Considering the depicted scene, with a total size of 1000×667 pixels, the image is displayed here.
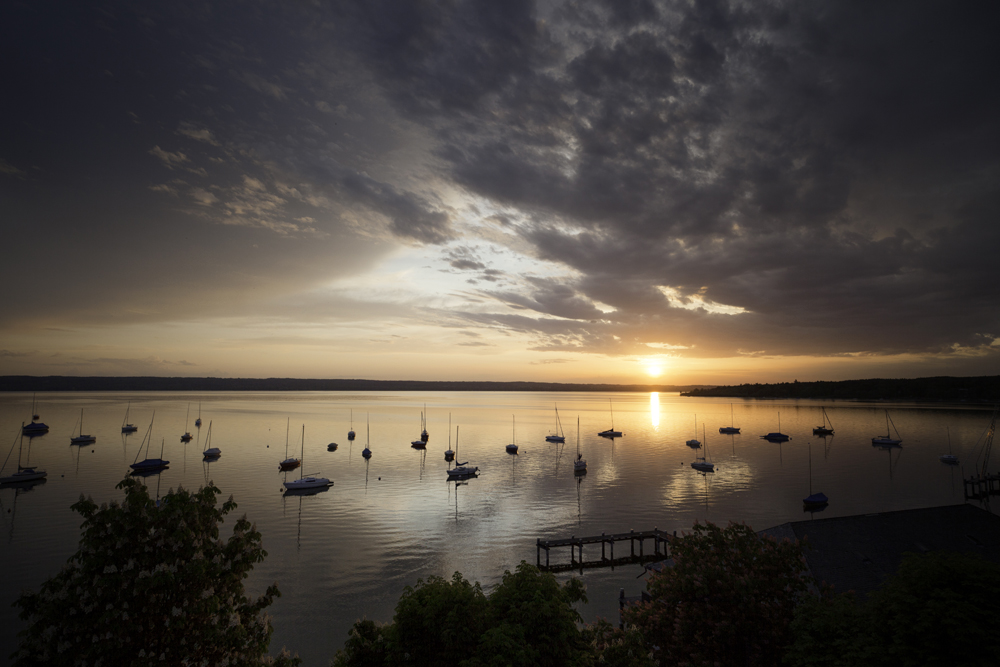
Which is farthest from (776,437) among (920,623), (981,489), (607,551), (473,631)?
(473,631)

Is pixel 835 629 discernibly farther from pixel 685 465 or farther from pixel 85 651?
pixel 685 465

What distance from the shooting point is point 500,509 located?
206ft

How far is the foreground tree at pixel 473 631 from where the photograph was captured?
12.4 metres

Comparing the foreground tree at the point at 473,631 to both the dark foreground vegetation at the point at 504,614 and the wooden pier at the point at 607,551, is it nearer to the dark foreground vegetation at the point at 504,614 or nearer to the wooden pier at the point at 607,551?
the dark foreground vegetation at the point at 504,614

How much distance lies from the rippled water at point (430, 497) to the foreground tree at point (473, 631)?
1930 centimetres

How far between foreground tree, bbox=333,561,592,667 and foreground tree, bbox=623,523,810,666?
3687 millimetres

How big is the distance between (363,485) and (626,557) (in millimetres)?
48928

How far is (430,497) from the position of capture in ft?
228

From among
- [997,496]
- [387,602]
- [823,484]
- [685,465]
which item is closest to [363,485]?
[387,602]

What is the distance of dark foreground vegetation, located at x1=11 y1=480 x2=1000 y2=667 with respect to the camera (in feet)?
35.4

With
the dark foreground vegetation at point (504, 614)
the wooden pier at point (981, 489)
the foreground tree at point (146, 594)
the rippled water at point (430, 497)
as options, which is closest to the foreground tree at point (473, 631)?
the dark foreground vegetation at point (504, 614)

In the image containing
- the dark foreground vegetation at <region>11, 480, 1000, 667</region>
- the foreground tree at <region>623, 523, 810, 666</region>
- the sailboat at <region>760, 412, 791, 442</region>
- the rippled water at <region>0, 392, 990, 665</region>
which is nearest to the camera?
the dark foreground vegetation at <region>11, 480, 1000, 667</region>

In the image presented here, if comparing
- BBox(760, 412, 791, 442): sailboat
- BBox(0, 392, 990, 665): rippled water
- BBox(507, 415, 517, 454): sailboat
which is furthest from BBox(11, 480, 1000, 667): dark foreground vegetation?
BBox(760, 412, 791, 442): sailboat

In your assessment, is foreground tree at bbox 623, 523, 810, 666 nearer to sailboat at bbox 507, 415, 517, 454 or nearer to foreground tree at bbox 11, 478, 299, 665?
foreground tree at bbox 11, 478, 299, 665
